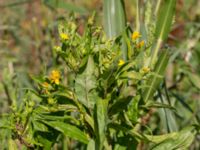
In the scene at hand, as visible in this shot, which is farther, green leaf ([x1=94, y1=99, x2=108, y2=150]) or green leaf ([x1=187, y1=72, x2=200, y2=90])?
green leaf ([x1=187, y1=72, x2=200, y2=90])

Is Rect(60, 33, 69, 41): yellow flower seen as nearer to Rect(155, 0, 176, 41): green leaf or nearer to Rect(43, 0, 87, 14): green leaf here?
Rect(155, 0, 176, 41): green leaf

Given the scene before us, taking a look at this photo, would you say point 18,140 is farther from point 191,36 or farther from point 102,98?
point 191,36

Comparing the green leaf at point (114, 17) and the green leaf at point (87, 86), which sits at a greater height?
the green leaf at point (114, 17)

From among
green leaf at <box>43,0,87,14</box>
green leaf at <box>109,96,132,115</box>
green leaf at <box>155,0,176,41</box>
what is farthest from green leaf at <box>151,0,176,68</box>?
green leaf at <box>43,0,87,14</box>

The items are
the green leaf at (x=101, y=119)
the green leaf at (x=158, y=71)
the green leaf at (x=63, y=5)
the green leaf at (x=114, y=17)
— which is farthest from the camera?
the green leaf at (x=63, y=5)

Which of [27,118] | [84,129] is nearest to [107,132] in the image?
[84,129]

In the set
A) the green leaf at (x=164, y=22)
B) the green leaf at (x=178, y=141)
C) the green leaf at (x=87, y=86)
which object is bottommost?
→ the green leaf at (x=178, y=141)

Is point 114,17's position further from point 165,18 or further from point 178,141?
point 178,141

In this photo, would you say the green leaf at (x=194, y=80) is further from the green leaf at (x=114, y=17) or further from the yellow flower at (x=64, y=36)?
the yellow flower at (x=64, y=36)

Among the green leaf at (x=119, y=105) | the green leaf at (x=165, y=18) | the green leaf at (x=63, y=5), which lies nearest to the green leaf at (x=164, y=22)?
the green leaf at (x=165, y=18)
